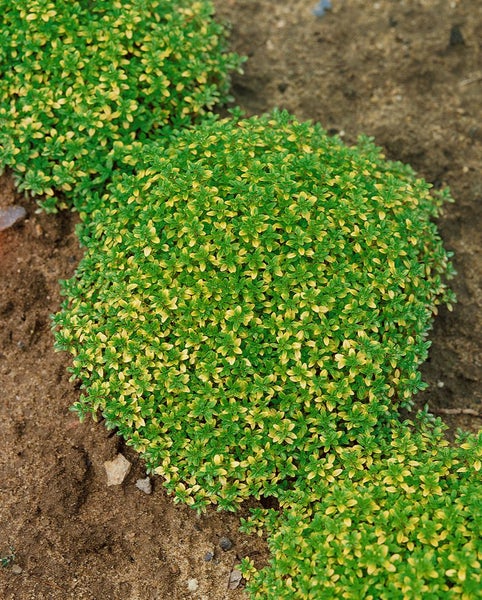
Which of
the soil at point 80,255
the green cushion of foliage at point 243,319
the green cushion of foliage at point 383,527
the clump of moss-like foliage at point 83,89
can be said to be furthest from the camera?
the clump of moss-like foliage at point 83,89

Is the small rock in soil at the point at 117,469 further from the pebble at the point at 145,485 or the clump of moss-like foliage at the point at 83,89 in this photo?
the clump of moss-like foliage at the point at 83,89

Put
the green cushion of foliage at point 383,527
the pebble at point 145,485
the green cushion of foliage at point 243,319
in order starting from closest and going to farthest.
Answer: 1. the green cushion of foliage at point 383,527
2. the green cushion of foliage at point 243,319
3. the pebble at point 145,485

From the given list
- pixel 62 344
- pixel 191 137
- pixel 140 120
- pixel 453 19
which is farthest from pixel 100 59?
pixel 453 19

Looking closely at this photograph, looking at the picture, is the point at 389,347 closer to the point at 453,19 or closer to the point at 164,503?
the point at 164,503

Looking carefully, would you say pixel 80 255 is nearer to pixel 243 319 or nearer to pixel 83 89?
pixel 83 89

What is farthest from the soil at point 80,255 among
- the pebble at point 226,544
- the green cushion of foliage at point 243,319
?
the green cushion of foliage at point 243,319

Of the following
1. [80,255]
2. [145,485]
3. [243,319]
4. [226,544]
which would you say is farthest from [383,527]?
[80,255]

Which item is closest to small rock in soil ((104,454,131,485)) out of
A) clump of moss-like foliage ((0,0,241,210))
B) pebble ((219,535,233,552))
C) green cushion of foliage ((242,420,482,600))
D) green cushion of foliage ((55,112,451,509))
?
green cushion of foliage ((55,112,451,509))
